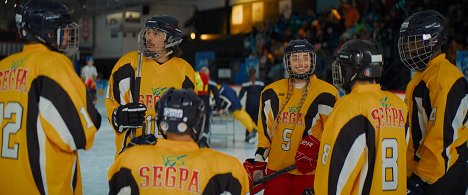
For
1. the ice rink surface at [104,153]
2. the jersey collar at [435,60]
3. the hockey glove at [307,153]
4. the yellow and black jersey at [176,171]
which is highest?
the jersey collar at [435,60]

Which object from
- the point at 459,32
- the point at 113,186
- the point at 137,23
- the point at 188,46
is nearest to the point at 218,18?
the point at 188,46

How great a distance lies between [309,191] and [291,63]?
94 centimetres

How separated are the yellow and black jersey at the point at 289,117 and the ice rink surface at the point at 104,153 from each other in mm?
2284

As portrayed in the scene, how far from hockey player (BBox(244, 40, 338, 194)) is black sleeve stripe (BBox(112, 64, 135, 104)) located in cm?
78

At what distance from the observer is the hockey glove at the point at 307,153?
2734 mm

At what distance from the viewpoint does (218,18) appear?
67.1ft

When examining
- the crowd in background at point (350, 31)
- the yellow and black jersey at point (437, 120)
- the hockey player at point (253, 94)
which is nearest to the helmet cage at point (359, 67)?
the yellow and black jersey at point (437, 120)

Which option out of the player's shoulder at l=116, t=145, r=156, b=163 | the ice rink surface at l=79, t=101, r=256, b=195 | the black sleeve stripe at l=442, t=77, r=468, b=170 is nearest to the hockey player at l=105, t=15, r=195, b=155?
the player's shoulder at l=116, t=145, r=156, b=163

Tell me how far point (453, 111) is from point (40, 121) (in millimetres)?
1819

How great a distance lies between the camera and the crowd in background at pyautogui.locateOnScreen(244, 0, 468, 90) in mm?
9961

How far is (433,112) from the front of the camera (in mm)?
2576

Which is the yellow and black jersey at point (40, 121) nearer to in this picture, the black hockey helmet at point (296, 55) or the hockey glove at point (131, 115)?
the hockey glove at point (131, 115)

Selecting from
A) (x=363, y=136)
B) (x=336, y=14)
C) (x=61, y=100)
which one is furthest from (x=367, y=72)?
(x=336, y=14)

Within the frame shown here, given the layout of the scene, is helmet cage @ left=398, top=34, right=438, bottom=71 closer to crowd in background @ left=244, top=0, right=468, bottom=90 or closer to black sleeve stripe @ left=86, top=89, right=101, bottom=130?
black sleeve stripe @ left=86, top=89, right=101, bottom=130
